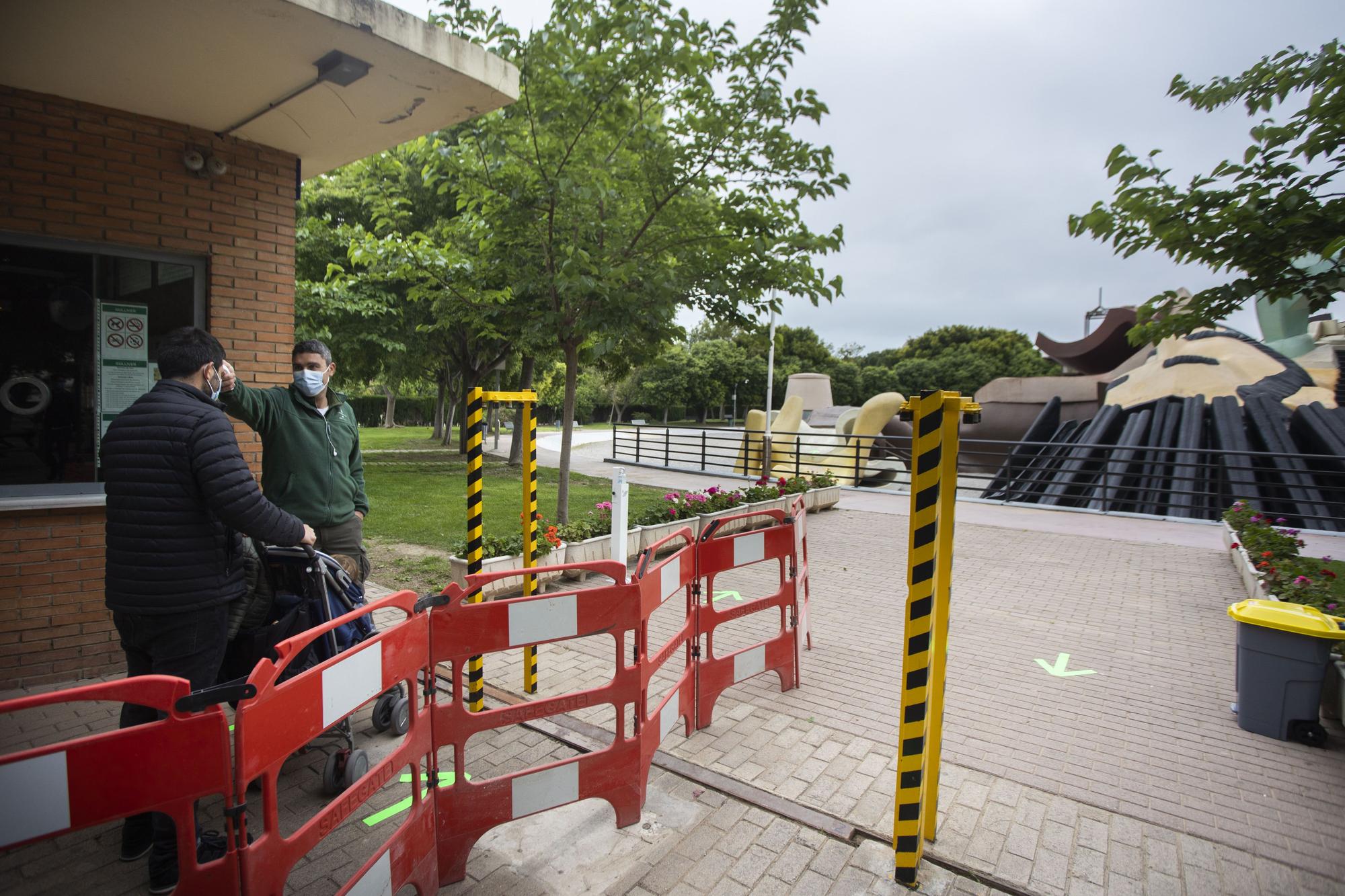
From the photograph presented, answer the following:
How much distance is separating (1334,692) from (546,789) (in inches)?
198

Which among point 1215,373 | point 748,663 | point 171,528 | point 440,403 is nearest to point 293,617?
point 171,528

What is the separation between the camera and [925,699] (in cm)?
309

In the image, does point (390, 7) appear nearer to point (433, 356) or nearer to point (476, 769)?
point (476, 769)

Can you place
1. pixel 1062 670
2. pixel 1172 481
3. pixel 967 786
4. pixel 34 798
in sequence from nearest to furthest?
pixel 34 798 < pixel 967 786 < pixel 1062 670 < pixel 1172 481

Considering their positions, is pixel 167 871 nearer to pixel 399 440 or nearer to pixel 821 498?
pixel 821 498

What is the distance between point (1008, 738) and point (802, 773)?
142cm

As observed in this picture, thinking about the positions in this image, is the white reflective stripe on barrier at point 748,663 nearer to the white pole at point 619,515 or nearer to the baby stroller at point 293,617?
the white pole at point 619,515

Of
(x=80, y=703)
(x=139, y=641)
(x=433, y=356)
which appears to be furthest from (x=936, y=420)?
(x=433, y=356)

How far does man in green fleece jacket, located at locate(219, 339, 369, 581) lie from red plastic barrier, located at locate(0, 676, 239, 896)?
2223 millimetres

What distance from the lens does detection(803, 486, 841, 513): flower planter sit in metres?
13.2

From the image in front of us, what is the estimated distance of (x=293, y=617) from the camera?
132 inches

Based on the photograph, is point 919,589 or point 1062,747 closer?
point 919,589

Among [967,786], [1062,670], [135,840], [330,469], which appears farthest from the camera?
[1062,670]

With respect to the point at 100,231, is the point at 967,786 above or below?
below
